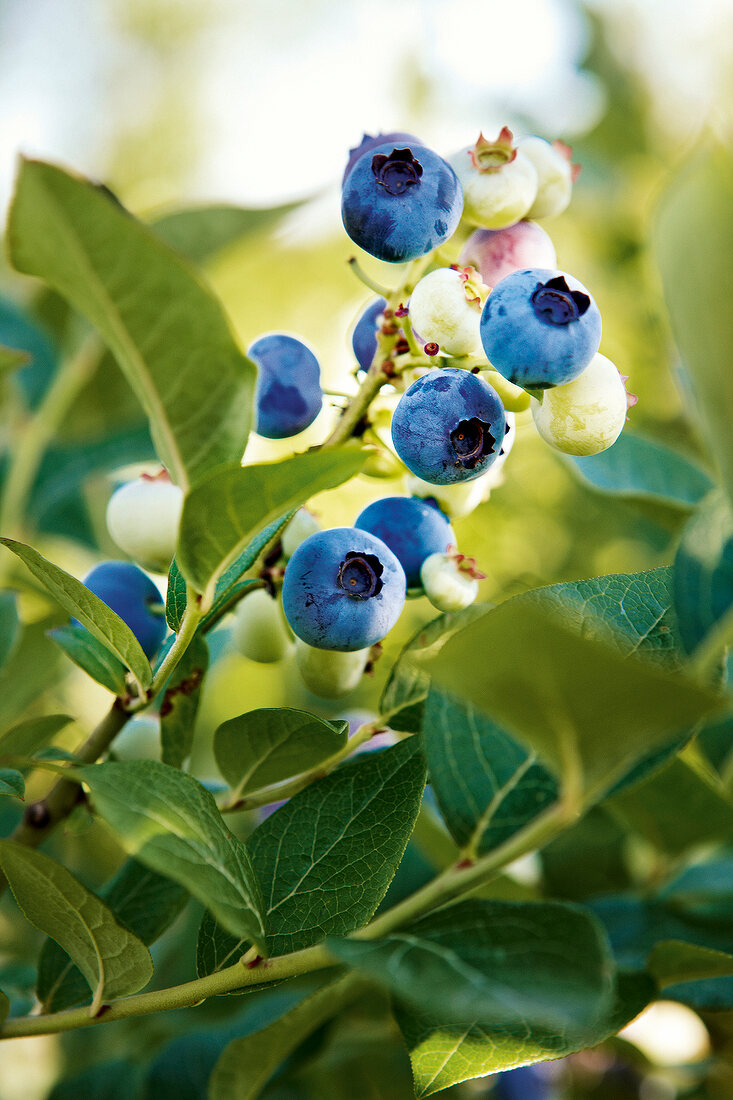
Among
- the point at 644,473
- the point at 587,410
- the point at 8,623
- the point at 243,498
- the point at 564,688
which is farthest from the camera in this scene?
the point at 644,473

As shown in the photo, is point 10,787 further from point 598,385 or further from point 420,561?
point 598,385

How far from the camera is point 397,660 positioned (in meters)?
0.69

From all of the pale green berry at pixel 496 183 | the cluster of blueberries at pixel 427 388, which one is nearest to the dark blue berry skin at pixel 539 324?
the cluster of blueberries at pixel 427 388

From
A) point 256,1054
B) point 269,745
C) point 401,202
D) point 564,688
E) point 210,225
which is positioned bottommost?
point 256,1054

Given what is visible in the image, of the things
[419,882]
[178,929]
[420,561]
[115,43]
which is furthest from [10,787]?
[115,43]

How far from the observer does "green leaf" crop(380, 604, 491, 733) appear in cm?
68

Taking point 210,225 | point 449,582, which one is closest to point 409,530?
point 449,582

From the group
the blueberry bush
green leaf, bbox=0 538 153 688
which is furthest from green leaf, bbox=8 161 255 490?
green leaf, bbox=0 538 153 688

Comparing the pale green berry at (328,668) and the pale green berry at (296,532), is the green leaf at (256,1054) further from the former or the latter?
the pale green berry at (296,532)

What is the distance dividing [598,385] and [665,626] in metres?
0.17

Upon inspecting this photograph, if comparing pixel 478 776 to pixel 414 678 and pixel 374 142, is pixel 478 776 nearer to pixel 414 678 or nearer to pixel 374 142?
pixel 414 678

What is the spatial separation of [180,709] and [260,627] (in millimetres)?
99

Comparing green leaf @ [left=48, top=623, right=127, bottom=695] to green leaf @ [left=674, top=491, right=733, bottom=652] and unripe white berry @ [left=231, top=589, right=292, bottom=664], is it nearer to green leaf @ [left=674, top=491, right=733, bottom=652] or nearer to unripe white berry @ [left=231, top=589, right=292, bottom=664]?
unripe white berry @ [left=231, top=589, right=292, bottom=664]

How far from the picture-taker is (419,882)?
3.56 ft
